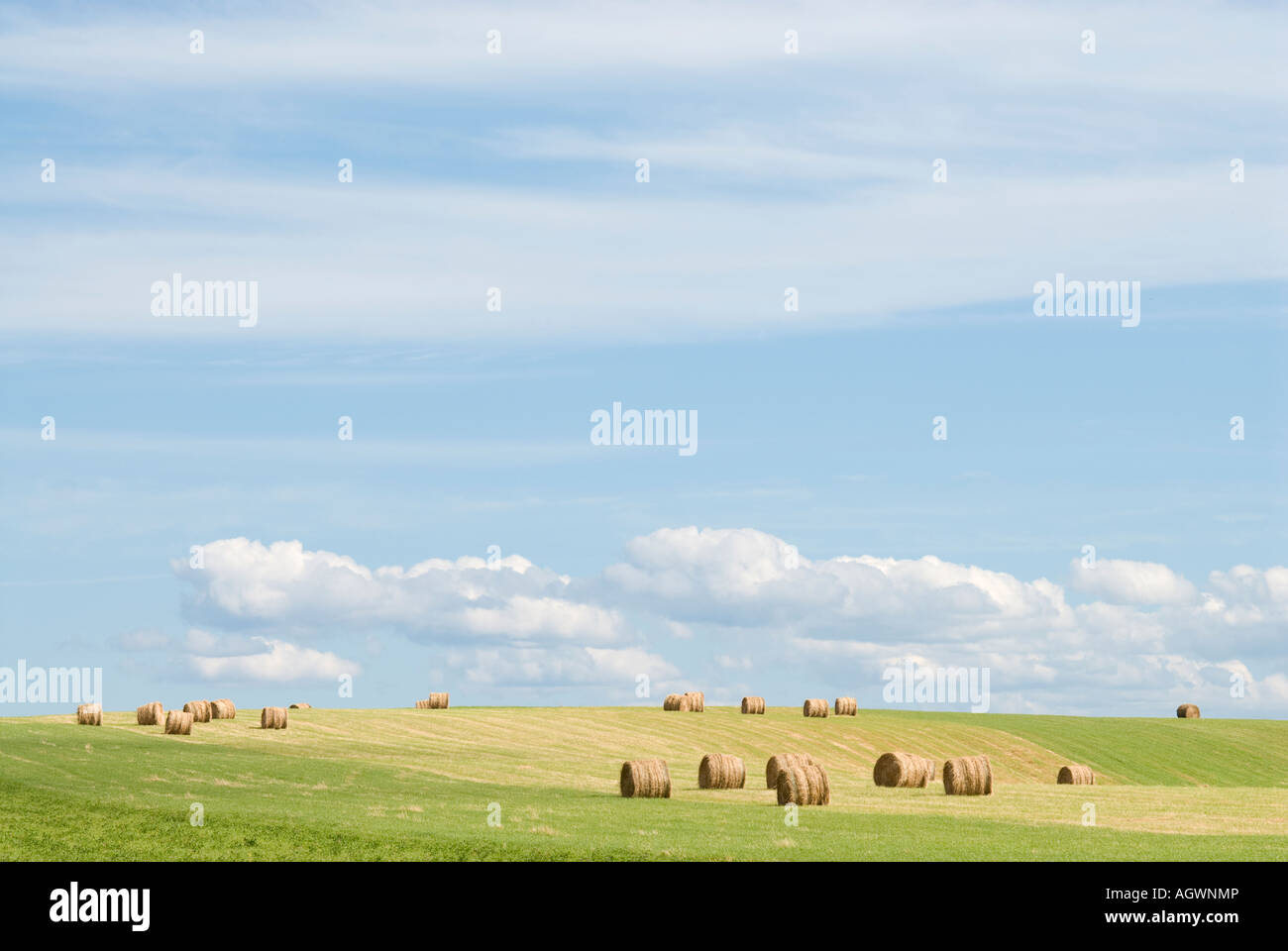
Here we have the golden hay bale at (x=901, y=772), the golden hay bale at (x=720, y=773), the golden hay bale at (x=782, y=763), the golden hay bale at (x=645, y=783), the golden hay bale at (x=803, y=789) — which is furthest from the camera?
the golden hay bale at (x=901, y=772)

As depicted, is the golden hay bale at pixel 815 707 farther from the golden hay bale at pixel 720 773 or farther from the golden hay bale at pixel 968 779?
the golden hay bale at pixel 720 773

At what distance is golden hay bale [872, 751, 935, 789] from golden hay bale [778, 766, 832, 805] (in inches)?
390

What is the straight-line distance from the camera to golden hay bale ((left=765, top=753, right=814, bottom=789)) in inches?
1718

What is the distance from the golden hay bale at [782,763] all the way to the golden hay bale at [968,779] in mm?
5148

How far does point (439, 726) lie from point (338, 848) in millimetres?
43716

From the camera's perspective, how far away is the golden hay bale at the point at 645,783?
140ft

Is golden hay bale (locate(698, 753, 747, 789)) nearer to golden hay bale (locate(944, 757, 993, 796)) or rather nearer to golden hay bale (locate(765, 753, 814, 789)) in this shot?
golden hay bale (locate(765, 753, 814, 789))

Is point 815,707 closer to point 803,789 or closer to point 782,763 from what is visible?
point 782,763

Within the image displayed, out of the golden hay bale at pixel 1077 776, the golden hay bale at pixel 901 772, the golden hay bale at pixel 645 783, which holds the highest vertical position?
the golden hay bale at pixel 645 783

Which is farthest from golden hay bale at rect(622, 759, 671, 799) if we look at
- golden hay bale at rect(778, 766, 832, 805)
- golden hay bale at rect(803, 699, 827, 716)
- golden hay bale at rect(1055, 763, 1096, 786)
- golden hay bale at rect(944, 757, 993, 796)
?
golden hay bale at rect(803, 699, 827, 716)

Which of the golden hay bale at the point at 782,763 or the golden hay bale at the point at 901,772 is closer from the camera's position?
the golden hay bale at the point at 782,763

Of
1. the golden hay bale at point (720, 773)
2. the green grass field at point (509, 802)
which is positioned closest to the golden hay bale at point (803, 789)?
the green grass field at point (509, 802)

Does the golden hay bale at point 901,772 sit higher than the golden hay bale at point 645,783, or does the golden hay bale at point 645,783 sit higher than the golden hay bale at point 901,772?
the golden hay bale at point 645,783
